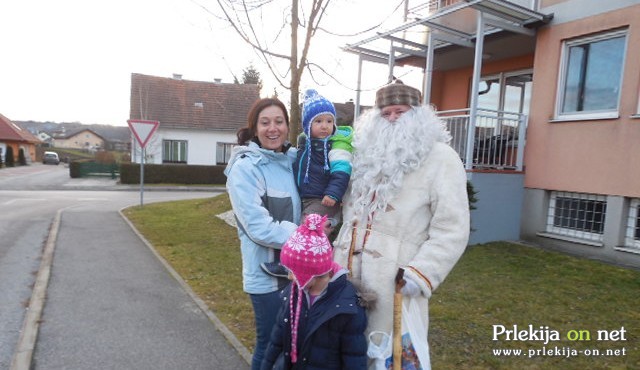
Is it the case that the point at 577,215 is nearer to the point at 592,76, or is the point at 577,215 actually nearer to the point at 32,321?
the point at 592,76

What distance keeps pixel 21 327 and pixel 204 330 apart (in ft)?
6.08

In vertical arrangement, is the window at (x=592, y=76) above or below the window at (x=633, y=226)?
above

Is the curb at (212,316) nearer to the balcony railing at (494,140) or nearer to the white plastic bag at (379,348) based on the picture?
the white plastic bag at (379,348)

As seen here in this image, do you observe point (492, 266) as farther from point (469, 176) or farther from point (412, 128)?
point (412, 128)

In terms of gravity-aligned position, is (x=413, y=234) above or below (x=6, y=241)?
above

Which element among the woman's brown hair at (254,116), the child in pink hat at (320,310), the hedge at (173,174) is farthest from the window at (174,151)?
the child in pink hat at (320,310)

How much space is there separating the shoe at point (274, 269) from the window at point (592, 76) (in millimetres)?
6907

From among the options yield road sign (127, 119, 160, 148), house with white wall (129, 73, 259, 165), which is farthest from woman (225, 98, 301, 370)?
house with white wall (129, 73, 259, 165)

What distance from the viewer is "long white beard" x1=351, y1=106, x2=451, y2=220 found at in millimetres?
2125

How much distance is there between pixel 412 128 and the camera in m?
2.16

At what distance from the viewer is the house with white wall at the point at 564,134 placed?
6906 millimetres

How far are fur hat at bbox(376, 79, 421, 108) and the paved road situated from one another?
2533mm

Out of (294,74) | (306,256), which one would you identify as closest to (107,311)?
(306,256)

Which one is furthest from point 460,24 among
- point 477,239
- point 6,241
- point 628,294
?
point 6,241
